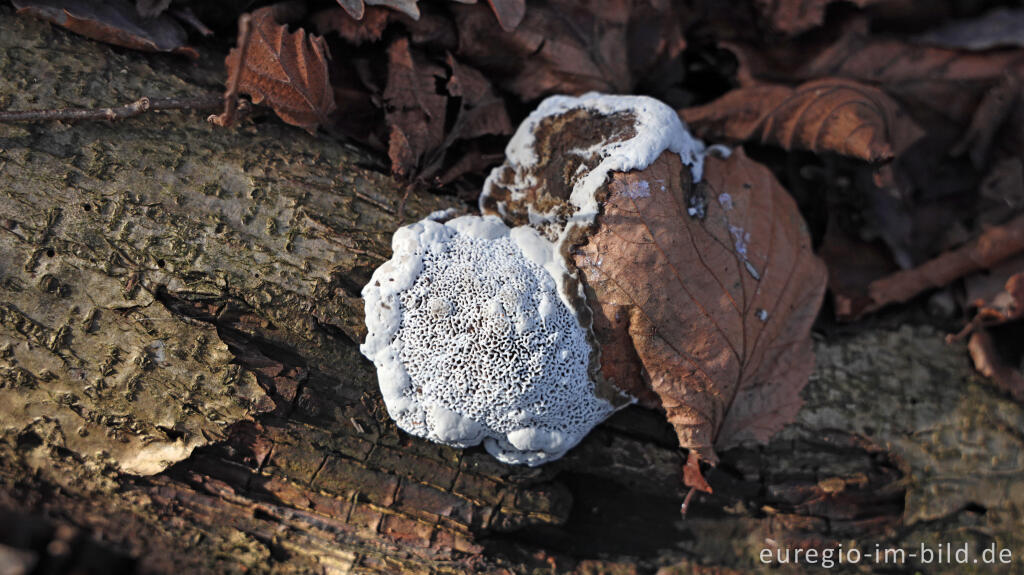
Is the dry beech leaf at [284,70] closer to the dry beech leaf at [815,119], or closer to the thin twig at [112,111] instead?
the thin twig at [112,111]

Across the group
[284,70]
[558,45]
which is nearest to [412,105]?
[284,70]

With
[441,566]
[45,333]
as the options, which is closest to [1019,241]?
[441,566]

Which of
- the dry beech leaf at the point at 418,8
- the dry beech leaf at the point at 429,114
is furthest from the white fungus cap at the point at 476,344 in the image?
the dry beech leaf at the point at 418,8

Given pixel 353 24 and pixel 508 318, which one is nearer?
pixel 508 318

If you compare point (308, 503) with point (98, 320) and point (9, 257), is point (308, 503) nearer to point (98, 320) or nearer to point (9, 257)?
point (98, 320)

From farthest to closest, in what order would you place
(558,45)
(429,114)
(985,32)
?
(985,32)
(558,45)
(429,114)

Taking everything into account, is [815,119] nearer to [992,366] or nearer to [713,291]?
[713,291]
